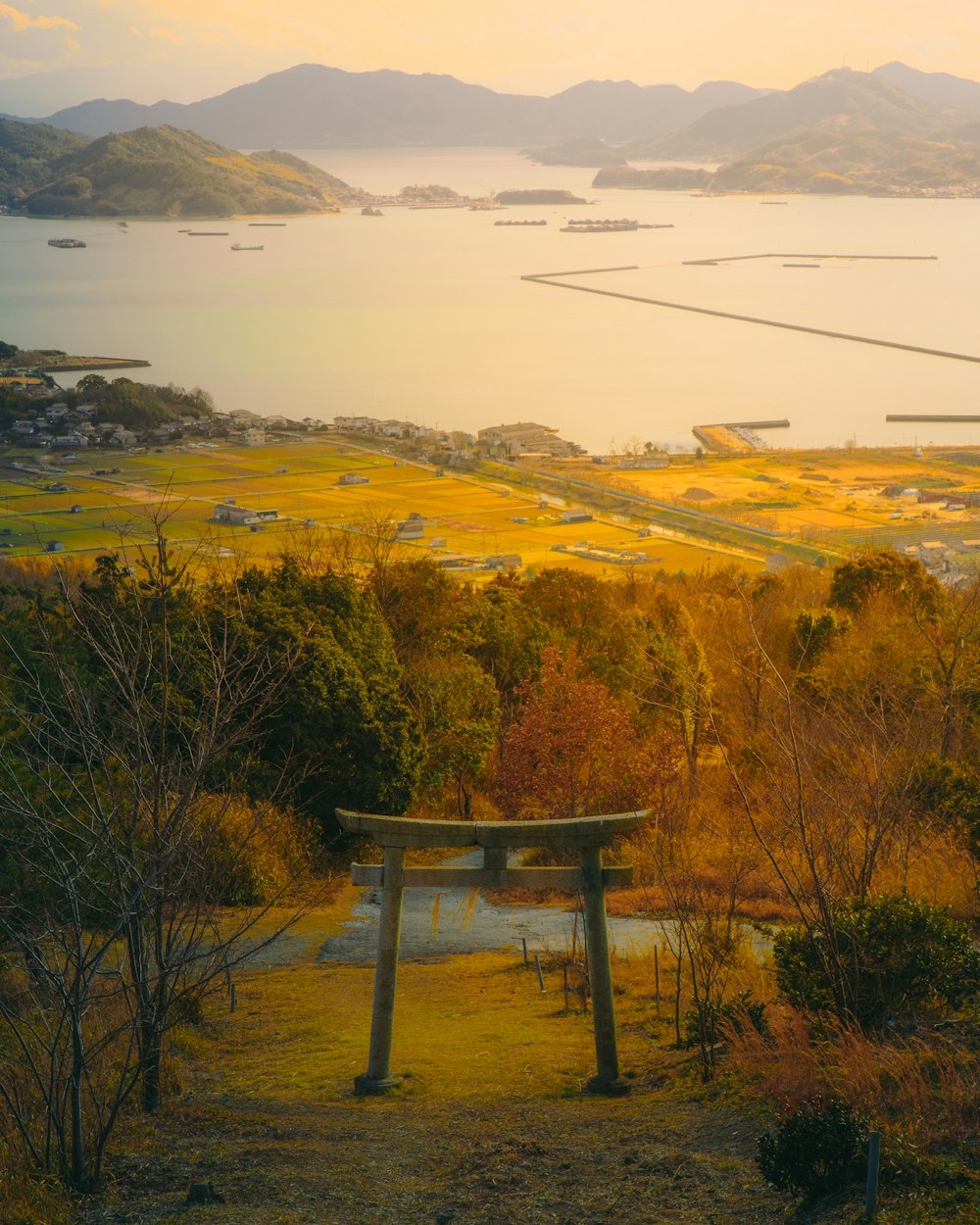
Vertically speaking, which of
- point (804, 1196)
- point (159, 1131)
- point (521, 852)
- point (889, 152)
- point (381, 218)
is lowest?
point (521, 852)

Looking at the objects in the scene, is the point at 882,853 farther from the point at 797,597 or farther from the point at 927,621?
the point at 797,597

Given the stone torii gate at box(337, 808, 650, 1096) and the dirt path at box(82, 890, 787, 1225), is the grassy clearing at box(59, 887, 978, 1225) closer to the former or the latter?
the dirt path at box(82, 890, 787, 1225)

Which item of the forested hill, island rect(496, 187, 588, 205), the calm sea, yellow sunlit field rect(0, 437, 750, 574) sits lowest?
yellow sunlit field rect(0, 437, 750, 574)

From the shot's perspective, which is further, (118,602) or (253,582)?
(253,582)

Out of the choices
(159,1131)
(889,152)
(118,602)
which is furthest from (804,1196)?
(889,152)

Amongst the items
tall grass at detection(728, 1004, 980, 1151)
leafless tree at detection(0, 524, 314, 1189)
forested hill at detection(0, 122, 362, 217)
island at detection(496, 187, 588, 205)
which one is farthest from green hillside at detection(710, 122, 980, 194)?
tall grass at detection(728, 1004, 980, 1151)

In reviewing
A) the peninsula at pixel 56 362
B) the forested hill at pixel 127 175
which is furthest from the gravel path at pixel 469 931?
the forested hill at pixel 127 175
